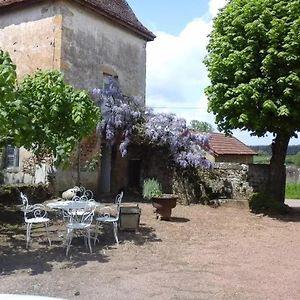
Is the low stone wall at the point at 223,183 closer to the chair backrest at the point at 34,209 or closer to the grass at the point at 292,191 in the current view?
the chair backrest at the point at 34,209

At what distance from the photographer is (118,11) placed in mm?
16938

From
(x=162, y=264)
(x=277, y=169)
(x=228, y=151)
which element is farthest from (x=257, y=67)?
(x=228, y=151)

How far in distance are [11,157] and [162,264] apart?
994cm

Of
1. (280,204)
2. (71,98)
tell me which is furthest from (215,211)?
(71,98)

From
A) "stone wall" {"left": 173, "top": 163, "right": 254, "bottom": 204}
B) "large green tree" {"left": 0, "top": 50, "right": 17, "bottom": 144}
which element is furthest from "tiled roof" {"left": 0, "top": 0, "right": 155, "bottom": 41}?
"large green tree" {"left": 0, "top": 50, "right": 17, "bottom": 144}

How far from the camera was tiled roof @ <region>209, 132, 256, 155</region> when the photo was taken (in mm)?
26859

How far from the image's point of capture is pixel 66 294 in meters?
5.42

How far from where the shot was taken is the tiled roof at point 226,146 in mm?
26859

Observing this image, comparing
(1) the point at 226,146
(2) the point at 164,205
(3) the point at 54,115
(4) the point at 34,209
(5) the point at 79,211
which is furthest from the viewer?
(1) the point at 226,146

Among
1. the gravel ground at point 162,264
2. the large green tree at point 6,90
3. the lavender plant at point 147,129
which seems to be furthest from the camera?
the lavender plant at point 147,129

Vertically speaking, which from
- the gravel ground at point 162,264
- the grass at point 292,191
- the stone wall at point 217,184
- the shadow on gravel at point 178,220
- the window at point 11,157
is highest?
the window at point 11,157

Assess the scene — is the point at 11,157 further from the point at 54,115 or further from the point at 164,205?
the point at 54,115

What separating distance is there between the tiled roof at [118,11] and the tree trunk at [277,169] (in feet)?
24.3

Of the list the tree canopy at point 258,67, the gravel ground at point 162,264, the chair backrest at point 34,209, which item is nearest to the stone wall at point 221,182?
the tree canopy at point 258,67
